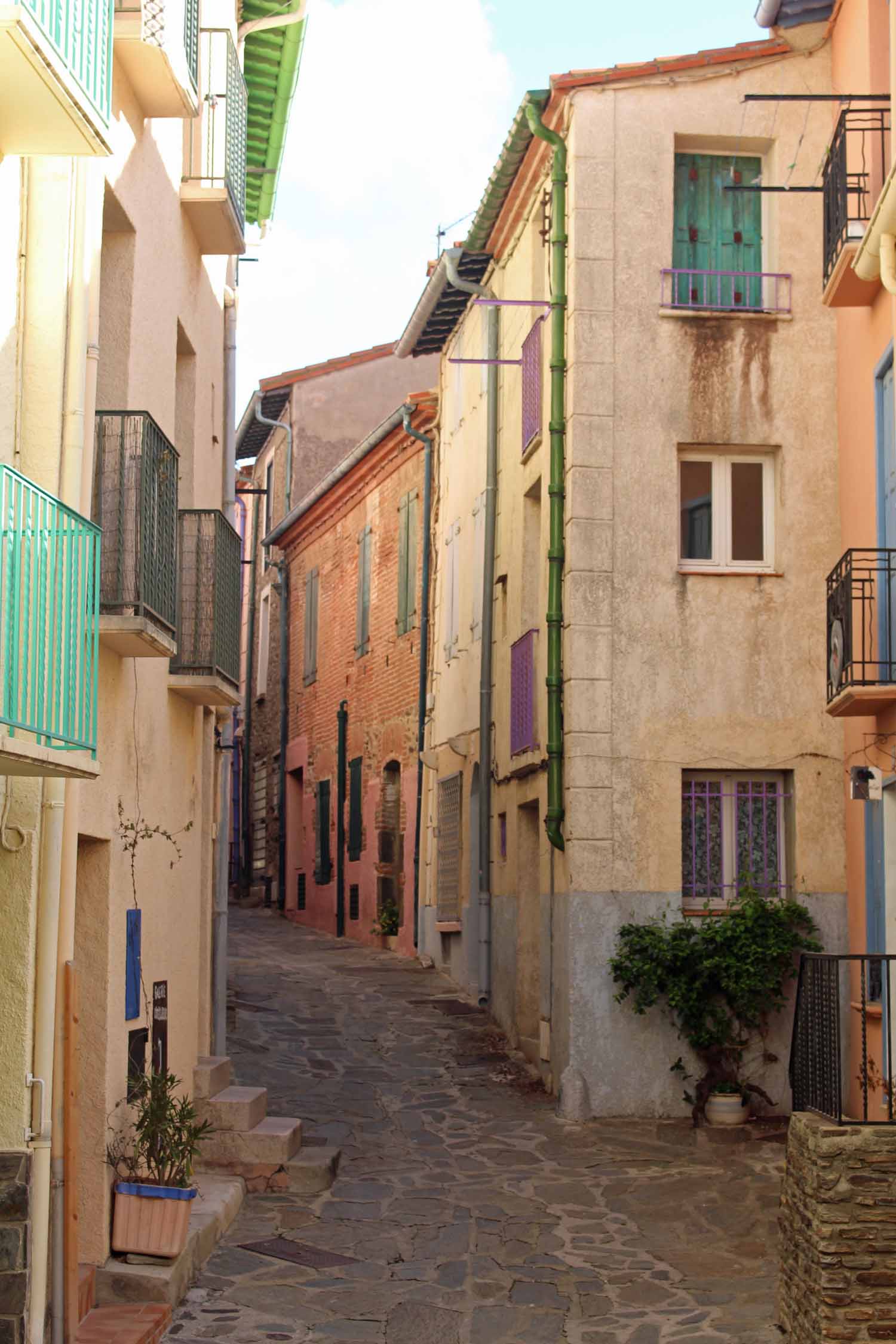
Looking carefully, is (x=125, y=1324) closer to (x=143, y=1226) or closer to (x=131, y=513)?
(x=143, y=1226)

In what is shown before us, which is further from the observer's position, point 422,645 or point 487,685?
point 422,645

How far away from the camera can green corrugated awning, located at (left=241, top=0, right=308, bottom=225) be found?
13867 mm

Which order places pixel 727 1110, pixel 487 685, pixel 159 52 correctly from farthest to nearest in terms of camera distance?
1. pixel 487 685
2. pixel 727 1110
3. pixel 159 52

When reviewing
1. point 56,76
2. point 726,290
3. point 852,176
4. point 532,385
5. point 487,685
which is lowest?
point 487,685

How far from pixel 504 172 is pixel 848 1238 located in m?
11.0

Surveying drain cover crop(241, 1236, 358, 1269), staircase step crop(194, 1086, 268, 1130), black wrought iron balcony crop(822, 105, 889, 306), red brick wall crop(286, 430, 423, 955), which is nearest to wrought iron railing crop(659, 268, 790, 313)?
black wrought iron balcony crop(822, 105, 889, 306)

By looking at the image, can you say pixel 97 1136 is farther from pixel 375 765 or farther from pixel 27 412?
pixel 375 765

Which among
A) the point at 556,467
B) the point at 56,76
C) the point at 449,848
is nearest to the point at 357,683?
the point at 449,848

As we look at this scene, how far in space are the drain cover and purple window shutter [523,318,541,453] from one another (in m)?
7.87

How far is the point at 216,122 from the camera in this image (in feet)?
37.7

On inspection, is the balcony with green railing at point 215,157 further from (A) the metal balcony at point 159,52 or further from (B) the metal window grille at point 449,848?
(B) the metal window grille at point 449,848

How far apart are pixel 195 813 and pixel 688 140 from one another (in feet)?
23.4

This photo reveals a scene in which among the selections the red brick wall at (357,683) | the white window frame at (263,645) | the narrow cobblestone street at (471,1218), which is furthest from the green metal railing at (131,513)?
the white window frame at (263,645)

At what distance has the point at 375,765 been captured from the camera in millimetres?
23422
